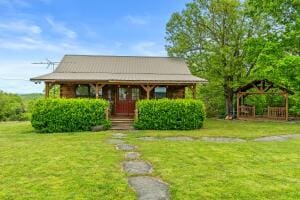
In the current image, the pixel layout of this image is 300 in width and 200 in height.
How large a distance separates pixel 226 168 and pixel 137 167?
214 centimetres

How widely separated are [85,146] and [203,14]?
56.9ft

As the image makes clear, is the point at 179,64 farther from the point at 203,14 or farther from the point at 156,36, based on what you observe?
the point at 156,36

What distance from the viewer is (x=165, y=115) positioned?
16.9 meters

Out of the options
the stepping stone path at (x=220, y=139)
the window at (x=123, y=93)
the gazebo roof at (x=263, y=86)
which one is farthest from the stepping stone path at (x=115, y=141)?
the gazebo roof at (x=263, y=86)

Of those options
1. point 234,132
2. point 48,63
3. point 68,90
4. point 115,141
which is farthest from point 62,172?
point 48,63

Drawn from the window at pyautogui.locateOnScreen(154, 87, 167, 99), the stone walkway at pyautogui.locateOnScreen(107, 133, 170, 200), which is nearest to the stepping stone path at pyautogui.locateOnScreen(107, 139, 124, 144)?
the stone walkway at pyautogui.locateOnScreen(107, 133, 170, 200)

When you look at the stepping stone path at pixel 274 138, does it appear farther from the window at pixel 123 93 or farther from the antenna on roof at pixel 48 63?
the antenna on roof at pixel 48 63

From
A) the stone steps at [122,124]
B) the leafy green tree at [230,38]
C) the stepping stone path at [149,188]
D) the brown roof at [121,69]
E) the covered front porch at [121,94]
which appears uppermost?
the leafy green tree at [230,38]

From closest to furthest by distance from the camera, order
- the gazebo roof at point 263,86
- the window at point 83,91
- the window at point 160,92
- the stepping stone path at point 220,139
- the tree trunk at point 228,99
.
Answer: the stepping stone path at point 220,139 < the window at point 83,91 < the window at point 160,92 < the gazebo roof at point 263,86 < the tree trunk at point 228,99

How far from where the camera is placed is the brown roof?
17812 millimetres

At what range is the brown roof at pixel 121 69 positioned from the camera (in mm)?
17812

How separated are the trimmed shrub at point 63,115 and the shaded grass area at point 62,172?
4.42 m

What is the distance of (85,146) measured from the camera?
36.8ft

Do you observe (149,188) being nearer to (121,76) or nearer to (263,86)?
(121,76)
